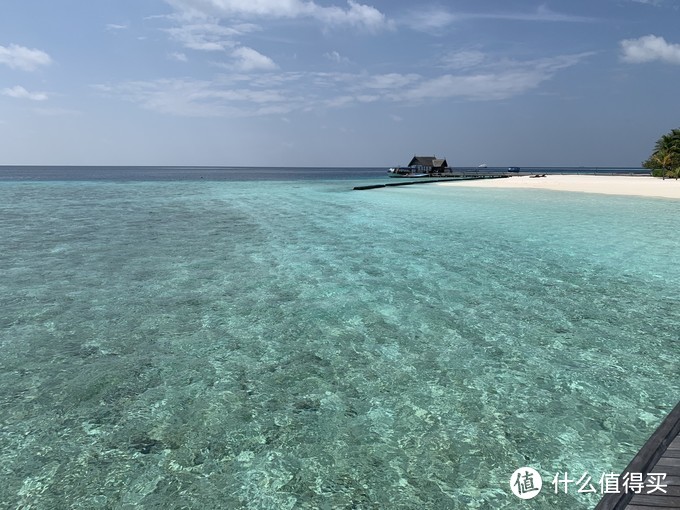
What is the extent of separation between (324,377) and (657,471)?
3826mm

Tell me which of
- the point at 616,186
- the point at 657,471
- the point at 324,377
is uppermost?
the point at 616,186

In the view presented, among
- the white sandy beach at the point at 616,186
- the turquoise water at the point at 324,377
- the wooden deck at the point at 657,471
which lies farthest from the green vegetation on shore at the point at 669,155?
the wooden deck at the point at 657,471

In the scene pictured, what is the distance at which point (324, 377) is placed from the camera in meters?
5.85

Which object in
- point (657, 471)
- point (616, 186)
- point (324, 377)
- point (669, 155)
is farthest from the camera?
point (669, 155)

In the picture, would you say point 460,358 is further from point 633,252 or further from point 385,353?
point 633,252

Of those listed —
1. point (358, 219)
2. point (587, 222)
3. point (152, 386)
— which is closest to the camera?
point (152, 386)

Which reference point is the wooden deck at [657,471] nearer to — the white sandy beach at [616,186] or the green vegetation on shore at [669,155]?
the white sandy beach at [616,186]

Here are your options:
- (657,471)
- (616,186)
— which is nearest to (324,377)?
(657,471)

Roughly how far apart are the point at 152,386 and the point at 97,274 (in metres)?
7.31

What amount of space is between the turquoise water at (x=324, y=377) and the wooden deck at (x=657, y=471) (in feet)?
2.08

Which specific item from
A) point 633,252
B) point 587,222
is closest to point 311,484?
point 633,252

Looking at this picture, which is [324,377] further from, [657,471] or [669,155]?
[669,155]

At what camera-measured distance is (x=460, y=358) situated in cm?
646

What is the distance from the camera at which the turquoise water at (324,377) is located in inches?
156
